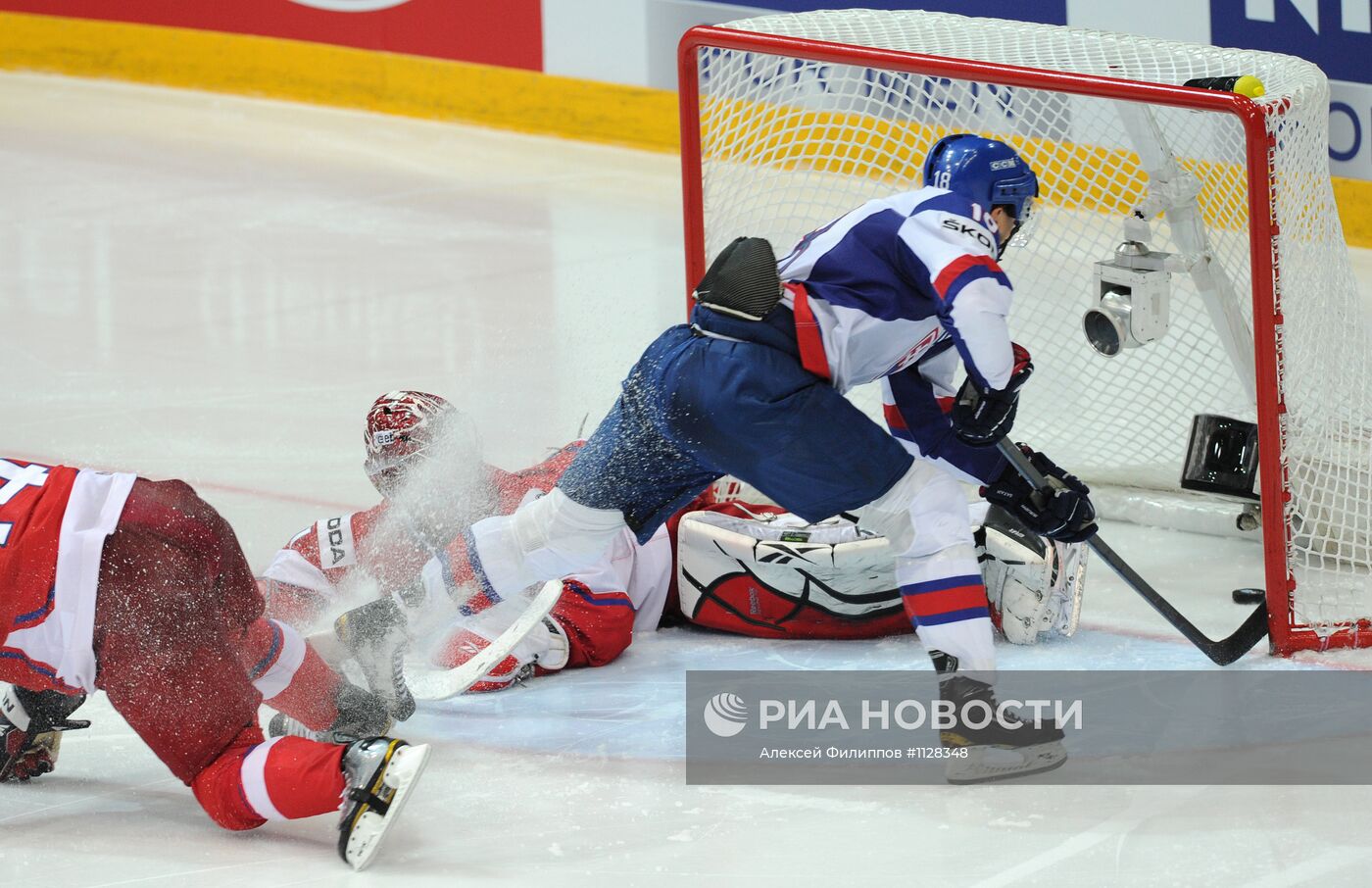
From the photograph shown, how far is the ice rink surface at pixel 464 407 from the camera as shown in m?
2.73

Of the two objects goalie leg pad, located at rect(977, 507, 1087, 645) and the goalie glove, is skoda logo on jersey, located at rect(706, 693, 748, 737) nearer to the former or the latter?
goalie leg pad, located at rect(977, 507, 1087, 645)

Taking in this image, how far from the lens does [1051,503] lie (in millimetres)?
3195

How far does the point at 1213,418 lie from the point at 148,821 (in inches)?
91.7

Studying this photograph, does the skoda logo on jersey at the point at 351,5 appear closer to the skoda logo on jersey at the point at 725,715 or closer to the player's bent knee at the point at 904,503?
the skoda logo on jersey at the point at 725,715

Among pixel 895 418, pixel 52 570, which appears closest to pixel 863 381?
pixel 895 418

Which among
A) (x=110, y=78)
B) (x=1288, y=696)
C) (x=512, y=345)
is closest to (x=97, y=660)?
(x=1288, y=696)

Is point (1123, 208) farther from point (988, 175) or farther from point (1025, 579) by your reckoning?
point (988, 175)

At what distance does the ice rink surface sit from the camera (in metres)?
Result: 2.73

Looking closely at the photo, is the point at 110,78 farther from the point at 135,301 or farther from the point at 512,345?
the point at 512,345

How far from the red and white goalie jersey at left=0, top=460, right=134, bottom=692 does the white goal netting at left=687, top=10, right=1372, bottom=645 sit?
1.77 m

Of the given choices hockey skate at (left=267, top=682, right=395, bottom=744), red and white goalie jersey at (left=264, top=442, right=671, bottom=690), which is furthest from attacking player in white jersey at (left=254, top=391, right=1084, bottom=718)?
hockey skate at (left=267, top=682, right=395, bottom=744)

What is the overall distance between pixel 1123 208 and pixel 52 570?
2.59m

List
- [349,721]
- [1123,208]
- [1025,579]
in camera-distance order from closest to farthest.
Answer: [349,721]
[1025,579]
[1123,208]

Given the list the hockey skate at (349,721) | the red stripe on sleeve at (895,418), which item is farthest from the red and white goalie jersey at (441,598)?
the red stripe on sleeve at (895,418)
